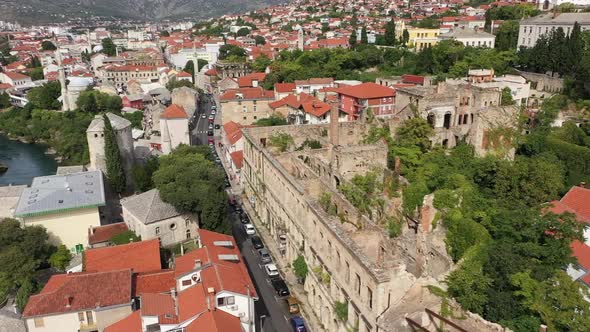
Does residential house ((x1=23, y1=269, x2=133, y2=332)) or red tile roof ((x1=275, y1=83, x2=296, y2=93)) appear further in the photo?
red tile roof ((x1=275, y1=83, x2=296, y2=93))

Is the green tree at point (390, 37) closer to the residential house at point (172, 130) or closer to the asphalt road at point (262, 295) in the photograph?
the residential house at point (172, 130)

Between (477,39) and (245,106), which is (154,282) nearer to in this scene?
(245,106)

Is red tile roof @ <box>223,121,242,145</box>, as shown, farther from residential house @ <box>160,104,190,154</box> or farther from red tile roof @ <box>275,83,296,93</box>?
red tile roof @ <box>275,83,296,93</box>

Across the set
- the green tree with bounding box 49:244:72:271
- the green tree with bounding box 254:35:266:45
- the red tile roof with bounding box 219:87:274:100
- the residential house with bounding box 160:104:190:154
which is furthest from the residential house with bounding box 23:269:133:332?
the green tree with bounding box 254:35:266:45

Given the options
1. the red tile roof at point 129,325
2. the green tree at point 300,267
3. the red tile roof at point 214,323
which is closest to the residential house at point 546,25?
the green tree at point 300,267

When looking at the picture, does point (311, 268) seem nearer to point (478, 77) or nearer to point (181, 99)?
point (478, 77)

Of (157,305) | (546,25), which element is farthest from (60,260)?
(546,25)

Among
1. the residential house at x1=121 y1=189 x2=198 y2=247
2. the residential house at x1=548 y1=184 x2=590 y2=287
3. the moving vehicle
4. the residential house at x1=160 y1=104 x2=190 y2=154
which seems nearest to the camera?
the residential house at x1=548 y1=184 x2=590 y2=287
